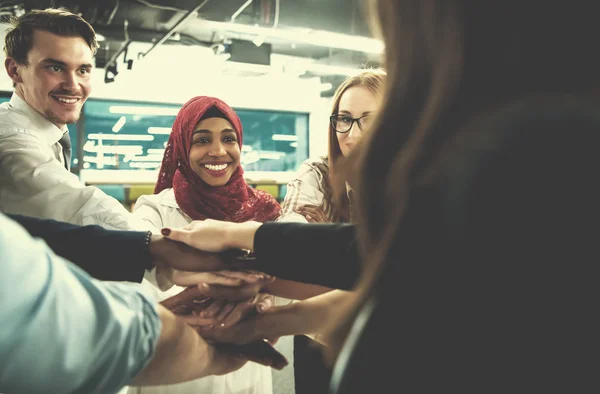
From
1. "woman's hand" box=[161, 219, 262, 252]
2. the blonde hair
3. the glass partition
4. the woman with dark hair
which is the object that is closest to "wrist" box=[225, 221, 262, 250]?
"woman's hand" box=[161, 219, 262, 252]

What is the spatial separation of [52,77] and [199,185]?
693 millimetres

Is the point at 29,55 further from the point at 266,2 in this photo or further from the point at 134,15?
the point at 134,15

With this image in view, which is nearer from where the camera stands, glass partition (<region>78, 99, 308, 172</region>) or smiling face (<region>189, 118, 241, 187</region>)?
smiling face (<region>189, 118, 241, 187</region>)

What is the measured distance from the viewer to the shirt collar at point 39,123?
5.53ft

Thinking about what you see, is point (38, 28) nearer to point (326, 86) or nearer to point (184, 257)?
point (184, 257)

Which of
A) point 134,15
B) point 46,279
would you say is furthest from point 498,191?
point 134,15

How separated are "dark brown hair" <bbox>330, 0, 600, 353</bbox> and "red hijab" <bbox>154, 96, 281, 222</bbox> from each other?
1502mm

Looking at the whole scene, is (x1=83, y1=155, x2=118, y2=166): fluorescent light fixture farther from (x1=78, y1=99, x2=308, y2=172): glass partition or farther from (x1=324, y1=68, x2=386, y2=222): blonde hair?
(x1=324, y1=68, x2=386, y2=222): blonde hair

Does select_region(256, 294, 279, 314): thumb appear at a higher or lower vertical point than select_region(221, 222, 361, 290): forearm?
lower

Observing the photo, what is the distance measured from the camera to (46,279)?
50 cm

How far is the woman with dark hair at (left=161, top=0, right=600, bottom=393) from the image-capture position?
444mm

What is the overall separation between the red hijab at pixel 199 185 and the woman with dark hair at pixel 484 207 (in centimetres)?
154

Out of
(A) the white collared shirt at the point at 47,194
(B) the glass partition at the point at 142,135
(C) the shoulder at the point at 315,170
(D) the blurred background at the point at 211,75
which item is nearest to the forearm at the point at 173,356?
(A) the white collared shirt at the point at 47,194

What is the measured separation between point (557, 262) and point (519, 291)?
0.14ft
